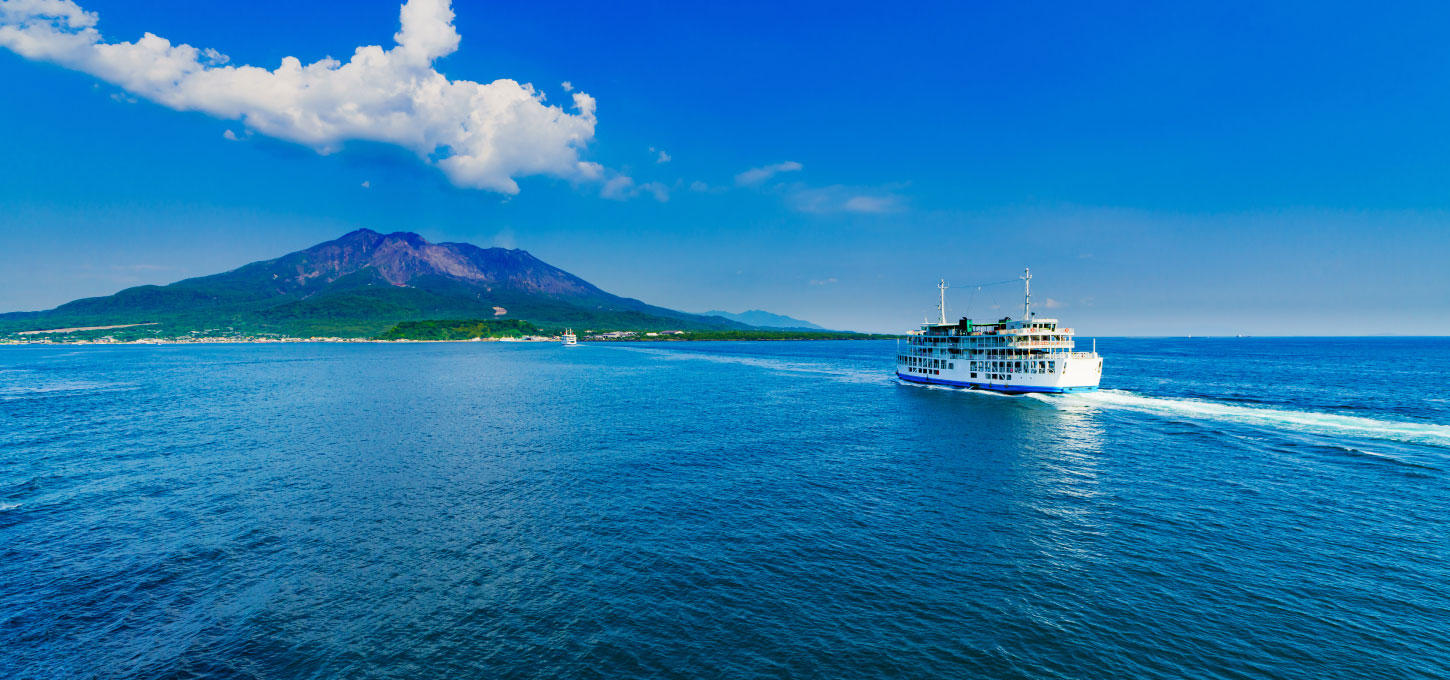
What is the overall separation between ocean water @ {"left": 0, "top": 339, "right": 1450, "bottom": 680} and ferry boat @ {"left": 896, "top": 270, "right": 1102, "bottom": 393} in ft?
86.4

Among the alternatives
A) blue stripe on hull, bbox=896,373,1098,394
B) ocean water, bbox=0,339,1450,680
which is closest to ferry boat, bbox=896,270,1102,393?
blue stripe on hull, bbox=896,373,1098,394

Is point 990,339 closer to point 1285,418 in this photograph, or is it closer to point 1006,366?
point 1006,366

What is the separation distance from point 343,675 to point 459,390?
284 ft

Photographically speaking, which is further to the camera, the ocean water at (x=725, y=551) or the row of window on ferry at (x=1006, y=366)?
the row of window on ferry at (x=1006, y=366)

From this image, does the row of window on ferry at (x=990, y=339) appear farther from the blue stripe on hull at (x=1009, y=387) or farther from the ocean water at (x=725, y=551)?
the ocean water at (x=725, y=551)

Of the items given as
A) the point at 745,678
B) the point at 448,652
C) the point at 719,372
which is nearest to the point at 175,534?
the point at 448,652

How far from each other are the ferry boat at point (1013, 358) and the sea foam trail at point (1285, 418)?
159 inches

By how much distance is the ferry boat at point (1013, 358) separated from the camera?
84.4 meters

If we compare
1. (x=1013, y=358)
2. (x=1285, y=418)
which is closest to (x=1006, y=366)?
(x=1013, y=358)

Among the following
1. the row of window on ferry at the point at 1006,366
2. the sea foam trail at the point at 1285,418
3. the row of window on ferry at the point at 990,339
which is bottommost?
the sea foam trail at the point at 1285,418

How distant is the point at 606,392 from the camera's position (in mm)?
93125

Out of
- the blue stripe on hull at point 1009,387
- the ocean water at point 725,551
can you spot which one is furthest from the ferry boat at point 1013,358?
the ocean water at point 725,551

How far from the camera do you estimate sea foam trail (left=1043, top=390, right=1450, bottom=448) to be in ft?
170

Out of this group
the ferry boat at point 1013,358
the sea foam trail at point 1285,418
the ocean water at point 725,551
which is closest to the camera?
the ocean water at point 725,551
